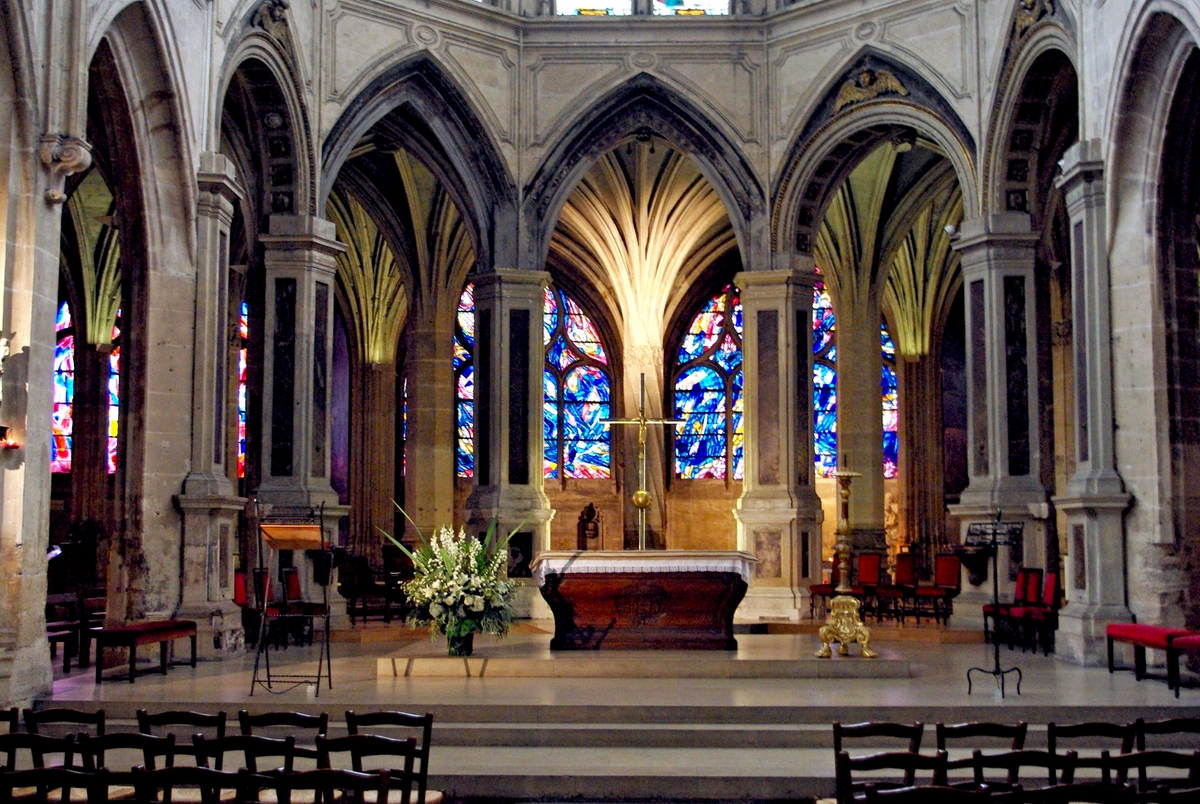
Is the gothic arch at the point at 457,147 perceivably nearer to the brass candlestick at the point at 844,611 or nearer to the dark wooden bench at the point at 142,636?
the dark wooden bench at the point at 142,636

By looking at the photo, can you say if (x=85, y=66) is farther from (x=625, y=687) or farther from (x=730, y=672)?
(x=730, y=672)

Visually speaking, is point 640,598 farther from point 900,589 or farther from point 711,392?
point 711,392

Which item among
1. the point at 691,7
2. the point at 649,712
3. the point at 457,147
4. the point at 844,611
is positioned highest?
the point at 691,7

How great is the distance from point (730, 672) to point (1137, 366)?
14.3 ft

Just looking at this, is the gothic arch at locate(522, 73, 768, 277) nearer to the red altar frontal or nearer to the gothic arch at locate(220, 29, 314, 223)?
the gothic arch at locate(220, 29, 314, 223)

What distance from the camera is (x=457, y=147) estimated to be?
17.8 metres

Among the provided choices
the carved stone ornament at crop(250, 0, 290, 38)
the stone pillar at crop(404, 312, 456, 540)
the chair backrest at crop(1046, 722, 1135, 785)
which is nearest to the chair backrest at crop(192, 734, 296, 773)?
the chair backrest at crop(1046, 722, 1135, 785)

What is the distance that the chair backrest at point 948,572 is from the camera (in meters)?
16.2

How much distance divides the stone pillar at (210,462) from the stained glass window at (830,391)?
13.8 metres

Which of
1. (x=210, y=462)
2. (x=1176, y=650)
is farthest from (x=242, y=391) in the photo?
(x=1176, y=650)

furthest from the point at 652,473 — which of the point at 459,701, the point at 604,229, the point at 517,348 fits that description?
the point at 459,701

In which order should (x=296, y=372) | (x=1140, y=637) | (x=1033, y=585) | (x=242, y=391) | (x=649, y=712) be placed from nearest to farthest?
1. (x=649, y=712)
2. (x=1140, y=637)
3. (x=1033, y=585)
4. (x=296, y=372)
5. (x=242, y=391)

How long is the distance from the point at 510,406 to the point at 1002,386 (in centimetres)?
617

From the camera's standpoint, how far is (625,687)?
10.5 metres
